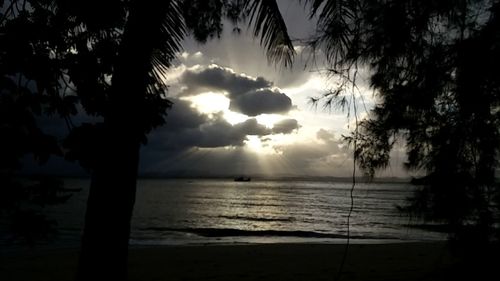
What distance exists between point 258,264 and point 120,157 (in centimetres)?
785

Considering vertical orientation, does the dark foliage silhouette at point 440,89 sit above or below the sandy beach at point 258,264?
above

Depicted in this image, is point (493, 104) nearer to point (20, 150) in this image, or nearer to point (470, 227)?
point (470, 227)

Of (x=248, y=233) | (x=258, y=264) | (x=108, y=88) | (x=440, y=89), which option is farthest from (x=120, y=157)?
(x=248, y=233)

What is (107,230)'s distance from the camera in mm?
4246

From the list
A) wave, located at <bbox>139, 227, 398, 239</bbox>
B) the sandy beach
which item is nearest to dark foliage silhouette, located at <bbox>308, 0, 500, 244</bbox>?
the sandy beach

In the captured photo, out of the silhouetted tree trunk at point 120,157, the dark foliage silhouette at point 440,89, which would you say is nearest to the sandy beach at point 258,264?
the dark foliage silhouette at point 440,89

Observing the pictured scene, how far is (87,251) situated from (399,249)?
42.8 feet

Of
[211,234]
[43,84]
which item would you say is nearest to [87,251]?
[43,84]

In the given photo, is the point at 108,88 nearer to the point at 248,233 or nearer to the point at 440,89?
the point at 440,89

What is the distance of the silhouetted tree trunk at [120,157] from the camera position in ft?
13.6

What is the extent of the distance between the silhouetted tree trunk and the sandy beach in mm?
5379

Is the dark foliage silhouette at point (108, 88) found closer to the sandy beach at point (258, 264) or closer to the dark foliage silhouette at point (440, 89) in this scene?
the dark foliage silhouette at point (440, 89)

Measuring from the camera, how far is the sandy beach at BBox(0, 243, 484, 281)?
30.9 feet

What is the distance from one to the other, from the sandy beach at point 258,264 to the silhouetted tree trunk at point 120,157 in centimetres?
538
